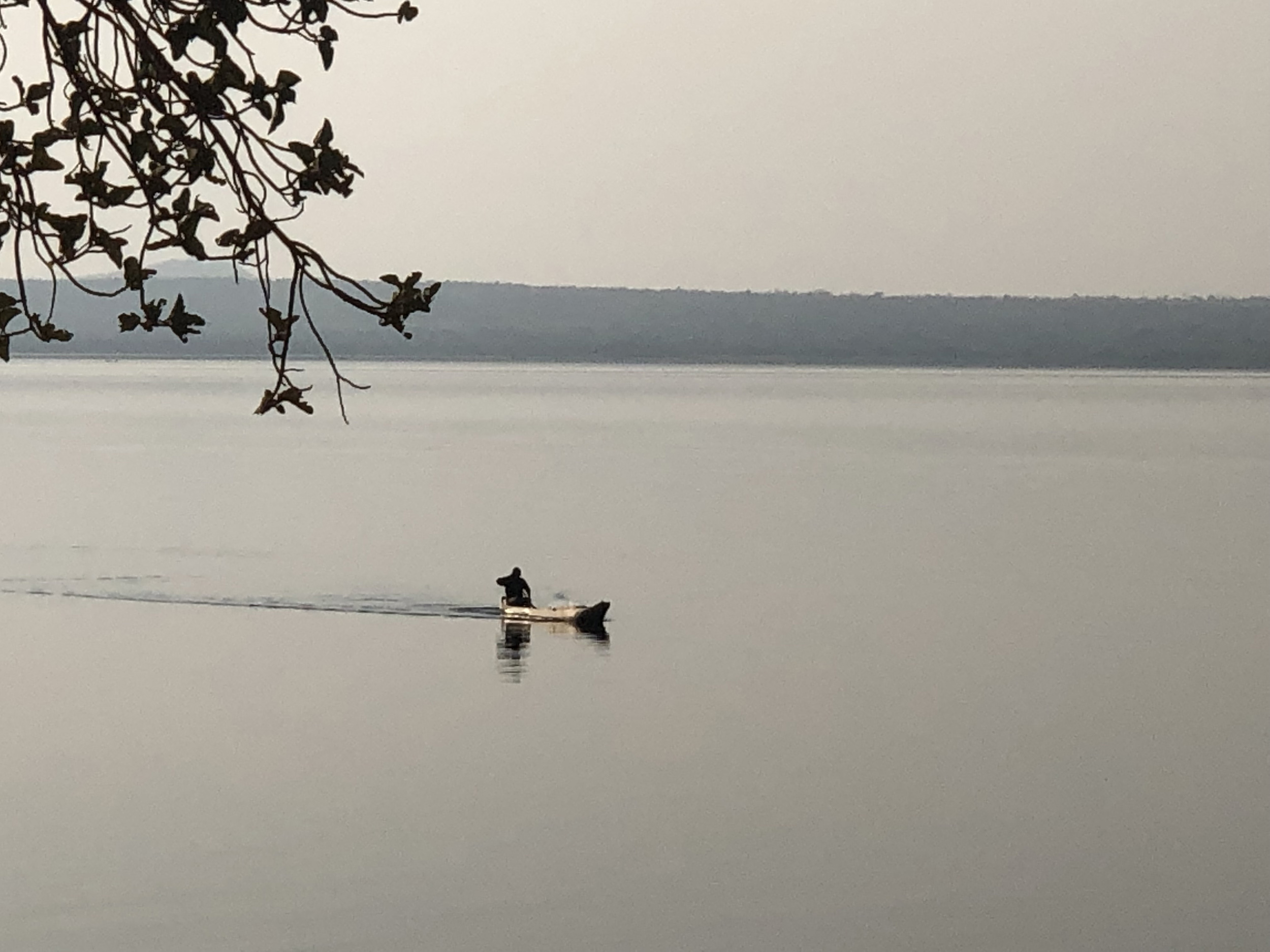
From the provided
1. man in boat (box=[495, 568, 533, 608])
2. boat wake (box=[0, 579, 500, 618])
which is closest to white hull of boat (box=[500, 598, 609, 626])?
man in boat (box=[495, 568, 533, 608])

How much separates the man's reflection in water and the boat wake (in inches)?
92.0

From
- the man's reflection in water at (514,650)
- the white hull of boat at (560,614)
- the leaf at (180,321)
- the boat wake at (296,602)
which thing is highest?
the leaf at (180,321)

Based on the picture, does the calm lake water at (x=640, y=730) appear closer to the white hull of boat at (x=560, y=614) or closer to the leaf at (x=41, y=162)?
the white hull of boat at (x=560, y=614)

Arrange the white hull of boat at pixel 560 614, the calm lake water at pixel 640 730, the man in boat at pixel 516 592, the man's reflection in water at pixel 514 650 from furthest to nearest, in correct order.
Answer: the man in boat at pixel 516 592 → the white hull of boat at pixel 560 614 → the man's reflection in water at pixel 514 650 → the calm lake water at pixel 640 730

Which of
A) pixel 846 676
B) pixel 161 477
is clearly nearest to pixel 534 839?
pixel 846 676

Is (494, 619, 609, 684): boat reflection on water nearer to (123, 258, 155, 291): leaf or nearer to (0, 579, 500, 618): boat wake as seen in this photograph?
(0, 579, 500, 618): boat wake

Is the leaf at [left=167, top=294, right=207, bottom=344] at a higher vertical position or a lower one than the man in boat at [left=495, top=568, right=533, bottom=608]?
higher

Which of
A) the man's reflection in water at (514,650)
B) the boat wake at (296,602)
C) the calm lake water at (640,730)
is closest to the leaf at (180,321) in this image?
the calm lake water at (640,730)

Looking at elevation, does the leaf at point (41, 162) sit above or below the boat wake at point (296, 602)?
above

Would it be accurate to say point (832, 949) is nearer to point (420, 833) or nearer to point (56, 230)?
point (420, 833)

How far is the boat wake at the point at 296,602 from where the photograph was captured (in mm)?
38656

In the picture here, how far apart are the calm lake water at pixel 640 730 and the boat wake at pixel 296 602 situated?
0.57 ft

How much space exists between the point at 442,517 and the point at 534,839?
3994 centimetres

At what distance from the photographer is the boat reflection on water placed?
108ft
